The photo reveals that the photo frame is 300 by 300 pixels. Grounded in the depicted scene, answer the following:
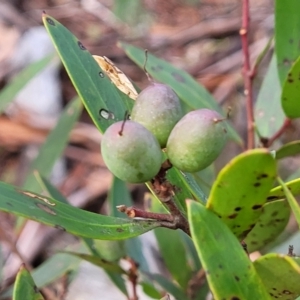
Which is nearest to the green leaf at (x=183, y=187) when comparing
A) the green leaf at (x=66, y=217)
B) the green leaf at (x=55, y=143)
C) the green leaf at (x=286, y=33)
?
the green leaf at (x=66, y=217)

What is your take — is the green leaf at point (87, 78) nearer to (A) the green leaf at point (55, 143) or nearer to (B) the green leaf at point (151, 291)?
(B) the green leaf at point (151, 291)

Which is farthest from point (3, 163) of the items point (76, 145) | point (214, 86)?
point (214, 86)

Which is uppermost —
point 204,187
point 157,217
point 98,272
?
point 98,272

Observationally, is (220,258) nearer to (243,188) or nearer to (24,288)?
(243,188)

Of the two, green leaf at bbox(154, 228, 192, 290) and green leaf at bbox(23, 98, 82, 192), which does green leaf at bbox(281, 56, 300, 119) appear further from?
green leaf at bbox(23, 98, 82, 192)

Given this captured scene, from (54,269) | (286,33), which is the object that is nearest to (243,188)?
(286,33)

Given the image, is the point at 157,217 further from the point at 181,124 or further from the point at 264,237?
the point at 264,237

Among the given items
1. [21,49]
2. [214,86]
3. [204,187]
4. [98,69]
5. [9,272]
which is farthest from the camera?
[21,49]
